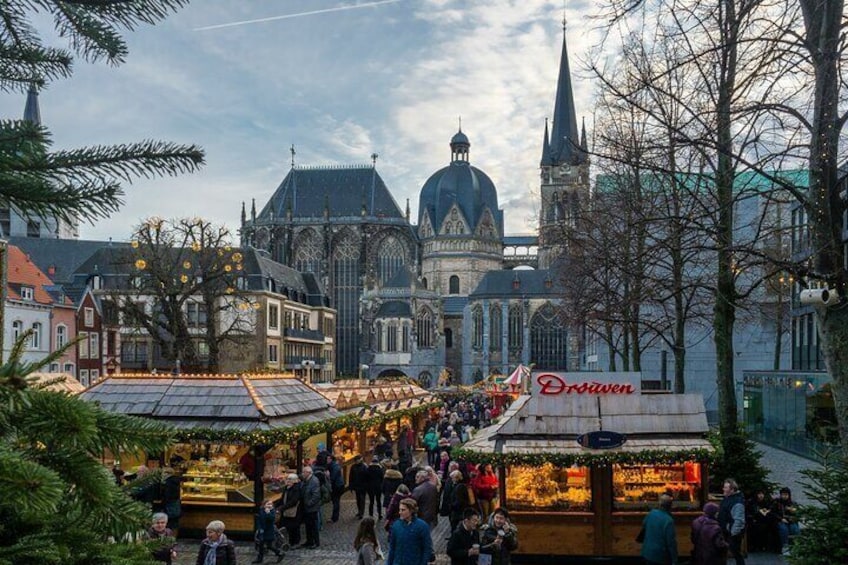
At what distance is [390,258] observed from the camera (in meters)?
91.6

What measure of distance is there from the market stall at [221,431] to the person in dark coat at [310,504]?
1177 millimetres

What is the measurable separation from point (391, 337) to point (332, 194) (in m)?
19.9

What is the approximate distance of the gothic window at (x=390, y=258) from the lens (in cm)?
9050

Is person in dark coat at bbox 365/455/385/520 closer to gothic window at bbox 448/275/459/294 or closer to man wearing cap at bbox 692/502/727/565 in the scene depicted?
man wearing cap at bbox 692/502/727/565

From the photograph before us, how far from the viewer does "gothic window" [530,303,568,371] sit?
85250mm

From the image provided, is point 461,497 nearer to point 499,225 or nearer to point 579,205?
point 579,205

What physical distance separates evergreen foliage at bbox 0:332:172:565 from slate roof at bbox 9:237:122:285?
2671 inches

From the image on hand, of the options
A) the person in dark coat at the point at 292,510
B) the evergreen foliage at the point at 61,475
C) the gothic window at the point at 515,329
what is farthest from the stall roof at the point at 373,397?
the gothic window at the point at 515,329

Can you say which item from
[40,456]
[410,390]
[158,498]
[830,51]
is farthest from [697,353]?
[40,456]

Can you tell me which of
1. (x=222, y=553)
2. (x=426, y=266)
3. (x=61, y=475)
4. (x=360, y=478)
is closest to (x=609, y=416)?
(x=360, y=478)

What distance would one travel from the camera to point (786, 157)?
9.96 metres

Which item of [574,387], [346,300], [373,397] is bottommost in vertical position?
[373,397]

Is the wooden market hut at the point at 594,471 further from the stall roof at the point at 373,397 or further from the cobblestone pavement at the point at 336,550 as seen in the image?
the stall roof at the point at 373,397

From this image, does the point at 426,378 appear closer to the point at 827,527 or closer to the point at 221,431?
the point at 221,431
